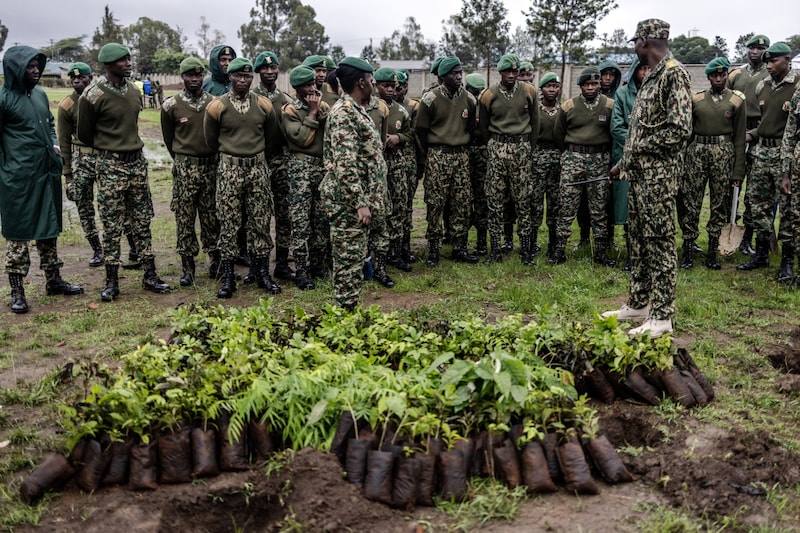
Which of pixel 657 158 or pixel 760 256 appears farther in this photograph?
pixel 760 256

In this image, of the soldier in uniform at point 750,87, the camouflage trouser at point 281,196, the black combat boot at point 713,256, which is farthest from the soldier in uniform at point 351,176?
the soldier in uniform at point 750,87

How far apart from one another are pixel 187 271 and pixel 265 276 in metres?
1.02

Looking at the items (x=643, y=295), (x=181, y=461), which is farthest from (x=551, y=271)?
(x=181, y=461)

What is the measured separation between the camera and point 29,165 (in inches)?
262

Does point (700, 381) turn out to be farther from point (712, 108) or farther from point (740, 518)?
point (712, 108)

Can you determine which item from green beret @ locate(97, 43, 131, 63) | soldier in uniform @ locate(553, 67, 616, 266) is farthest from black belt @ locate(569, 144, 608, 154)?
green beret @ locate(97, 43, 131, 63)

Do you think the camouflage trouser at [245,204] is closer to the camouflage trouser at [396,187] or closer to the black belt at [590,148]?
the camouflage trouser at [396,187]

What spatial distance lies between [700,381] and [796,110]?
4.15 metres

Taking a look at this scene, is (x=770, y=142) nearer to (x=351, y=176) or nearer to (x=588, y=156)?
(x=588, y=156)

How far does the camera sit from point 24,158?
6.63 metres

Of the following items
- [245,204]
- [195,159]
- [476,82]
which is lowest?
[245,204]

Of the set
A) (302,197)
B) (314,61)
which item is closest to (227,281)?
(302,197)

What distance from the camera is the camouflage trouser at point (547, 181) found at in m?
8.59

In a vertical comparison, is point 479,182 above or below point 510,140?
below
